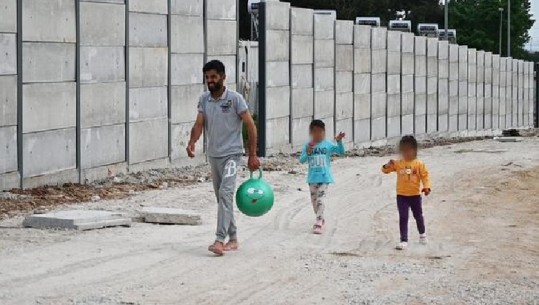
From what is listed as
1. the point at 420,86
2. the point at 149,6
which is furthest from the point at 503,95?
the point at 149,6

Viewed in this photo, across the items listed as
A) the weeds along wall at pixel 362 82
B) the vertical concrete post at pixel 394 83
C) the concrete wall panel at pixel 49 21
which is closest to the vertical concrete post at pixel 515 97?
the weeds along wall at pixel 362 82

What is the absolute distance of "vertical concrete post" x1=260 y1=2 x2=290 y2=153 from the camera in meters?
24.5

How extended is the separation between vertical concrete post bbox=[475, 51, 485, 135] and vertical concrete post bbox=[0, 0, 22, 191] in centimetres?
3232

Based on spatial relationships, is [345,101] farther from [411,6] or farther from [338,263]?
[411,6]

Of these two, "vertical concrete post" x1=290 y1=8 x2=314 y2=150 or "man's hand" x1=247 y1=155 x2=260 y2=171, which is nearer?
"man's hand" x1=247 y1=155 x2=260 y2=171

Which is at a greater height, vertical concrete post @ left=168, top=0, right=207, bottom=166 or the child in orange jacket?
vertical concrete post @ left=168, top=0, right=207, bottom=166

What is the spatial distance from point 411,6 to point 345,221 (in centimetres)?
7139

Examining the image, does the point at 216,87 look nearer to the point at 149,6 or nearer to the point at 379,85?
the point at 149,6

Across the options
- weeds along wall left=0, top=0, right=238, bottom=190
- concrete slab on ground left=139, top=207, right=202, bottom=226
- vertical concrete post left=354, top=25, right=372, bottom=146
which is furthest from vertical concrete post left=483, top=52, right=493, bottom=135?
concrete slab on ground left=139, top=207, right=202, bottom=226

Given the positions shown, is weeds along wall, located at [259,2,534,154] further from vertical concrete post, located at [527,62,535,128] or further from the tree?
the tree

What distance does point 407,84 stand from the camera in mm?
35469

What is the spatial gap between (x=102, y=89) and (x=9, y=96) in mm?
2581

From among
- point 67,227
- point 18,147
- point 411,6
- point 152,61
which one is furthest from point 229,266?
point 411,6

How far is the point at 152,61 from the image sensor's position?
1972 cm
